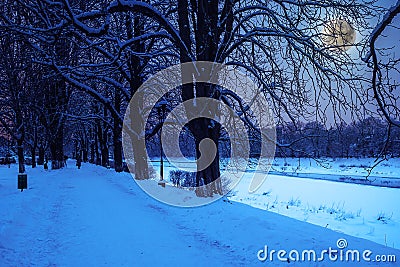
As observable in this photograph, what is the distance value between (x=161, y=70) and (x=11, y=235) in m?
9.36

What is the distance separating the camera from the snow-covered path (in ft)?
15.8

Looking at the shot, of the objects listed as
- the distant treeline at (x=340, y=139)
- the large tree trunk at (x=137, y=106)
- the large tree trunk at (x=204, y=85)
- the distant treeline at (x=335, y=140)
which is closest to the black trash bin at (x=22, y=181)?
the large tree trunk at (x=137, y=106)

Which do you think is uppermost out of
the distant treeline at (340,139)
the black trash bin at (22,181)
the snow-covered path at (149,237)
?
the distant treeline at (340,139)

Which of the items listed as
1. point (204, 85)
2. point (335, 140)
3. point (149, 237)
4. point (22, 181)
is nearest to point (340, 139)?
point (335, 140)

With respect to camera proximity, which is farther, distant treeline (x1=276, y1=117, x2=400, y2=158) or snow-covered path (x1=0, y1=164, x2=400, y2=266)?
snow-covered path (x1=0, y1=164, x2=400, y2=266)

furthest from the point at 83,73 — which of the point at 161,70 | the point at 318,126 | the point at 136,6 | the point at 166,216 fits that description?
the point at 318,126

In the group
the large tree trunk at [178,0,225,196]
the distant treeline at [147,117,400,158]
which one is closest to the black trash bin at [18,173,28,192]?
the large tree trunk at [178,0,225,196]

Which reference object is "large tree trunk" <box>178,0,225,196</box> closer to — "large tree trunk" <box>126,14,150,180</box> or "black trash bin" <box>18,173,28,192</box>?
"large tree trunk" <box>126,14,150,180</box>

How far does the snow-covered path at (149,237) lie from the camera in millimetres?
4805

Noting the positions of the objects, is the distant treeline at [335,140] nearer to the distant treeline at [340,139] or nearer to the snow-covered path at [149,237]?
the distant treeline at [340,139]

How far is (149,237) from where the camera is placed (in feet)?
19.2

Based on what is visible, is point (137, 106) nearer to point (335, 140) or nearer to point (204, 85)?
point (204, 85)

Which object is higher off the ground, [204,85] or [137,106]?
[137,106]

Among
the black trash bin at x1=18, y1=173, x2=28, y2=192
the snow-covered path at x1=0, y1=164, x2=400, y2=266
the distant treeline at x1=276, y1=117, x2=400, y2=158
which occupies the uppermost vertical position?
the distant treeline at x1=276, y1=117, x2=400, y2=158
